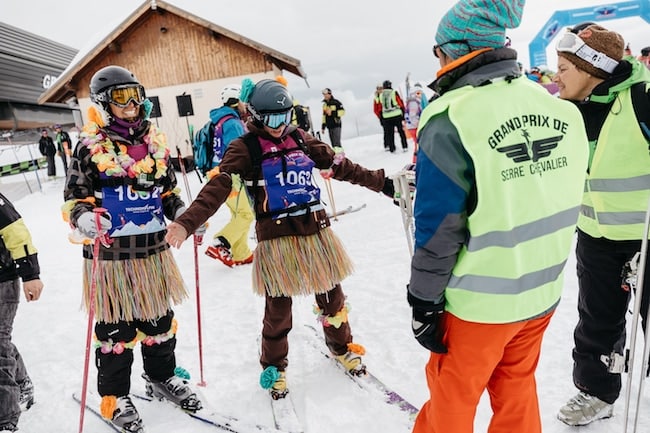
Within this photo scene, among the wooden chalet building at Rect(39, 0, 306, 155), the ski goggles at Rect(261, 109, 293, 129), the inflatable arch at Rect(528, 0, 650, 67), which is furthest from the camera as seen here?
the inflatable arch at Rect(528, 0, 650, 67)

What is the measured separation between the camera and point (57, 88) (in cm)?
1567

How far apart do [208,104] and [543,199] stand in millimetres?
15683

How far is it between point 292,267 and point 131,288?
37.8 inches

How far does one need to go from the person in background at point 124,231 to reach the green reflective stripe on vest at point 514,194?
72.2 inches

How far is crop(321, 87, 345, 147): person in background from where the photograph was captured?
13359 mm

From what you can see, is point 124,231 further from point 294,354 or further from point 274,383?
point 294,354

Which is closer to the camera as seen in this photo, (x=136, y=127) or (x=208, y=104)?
(x=136, y=127)

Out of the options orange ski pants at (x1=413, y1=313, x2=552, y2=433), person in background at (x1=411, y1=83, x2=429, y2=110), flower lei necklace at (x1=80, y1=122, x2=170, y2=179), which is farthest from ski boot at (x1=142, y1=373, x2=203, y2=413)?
person in background at (x1=411, y1=83, x2=429, y2=110)

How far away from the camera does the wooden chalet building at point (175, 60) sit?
15.2 metres

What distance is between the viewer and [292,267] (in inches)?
113

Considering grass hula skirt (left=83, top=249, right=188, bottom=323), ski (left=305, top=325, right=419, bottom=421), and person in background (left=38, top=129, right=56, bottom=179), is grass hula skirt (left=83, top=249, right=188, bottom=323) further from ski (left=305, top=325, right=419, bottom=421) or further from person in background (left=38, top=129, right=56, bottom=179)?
person in background (left=38, top=129, right=56, bottom=179)

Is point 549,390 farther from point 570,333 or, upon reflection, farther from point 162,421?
point 162,421

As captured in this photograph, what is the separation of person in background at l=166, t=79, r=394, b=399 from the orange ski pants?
4.07 feet

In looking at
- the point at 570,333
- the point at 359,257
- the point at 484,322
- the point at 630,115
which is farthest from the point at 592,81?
the point at 359,257
